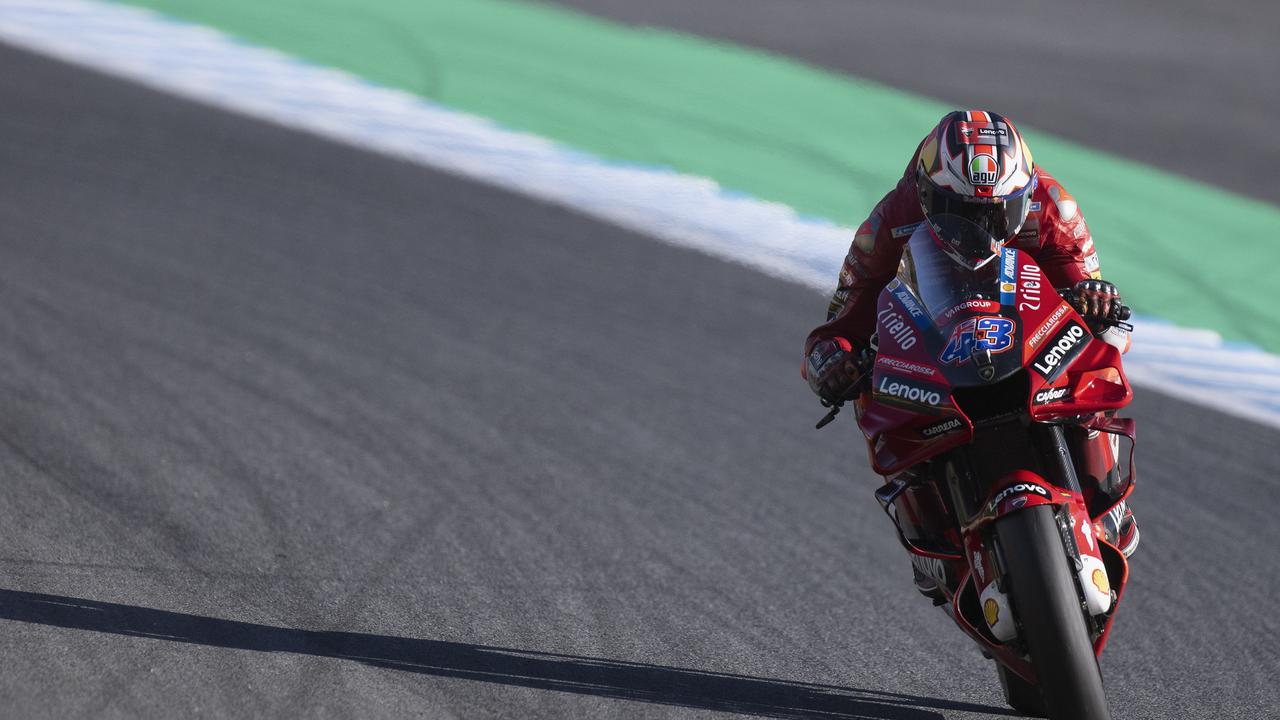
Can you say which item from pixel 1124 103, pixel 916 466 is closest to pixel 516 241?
pixel 916 466

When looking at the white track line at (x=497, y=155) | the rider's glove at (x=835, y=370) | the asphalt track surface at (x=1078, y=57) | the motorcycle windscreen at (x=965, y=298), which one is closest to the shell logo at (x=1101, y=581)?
the motorcycle windscreen at (x=965, y=298)

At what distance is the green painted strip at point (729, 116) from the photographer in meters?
9.85

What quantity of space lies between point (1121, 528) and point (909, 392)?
91 centimetres

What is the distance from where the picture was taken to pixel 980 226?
3.99 meters

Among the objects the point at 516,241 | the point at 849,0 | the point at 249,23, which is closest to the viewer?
the point at 516,241

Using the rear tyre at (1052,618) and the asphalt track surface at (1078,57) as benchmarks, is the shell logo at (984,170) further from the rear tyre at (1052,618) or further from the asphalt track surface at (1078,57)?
the asphalt track surface at (1078,57)

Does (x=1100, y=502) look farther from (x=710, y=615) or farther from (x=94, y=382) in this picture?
(x=94, y=382)

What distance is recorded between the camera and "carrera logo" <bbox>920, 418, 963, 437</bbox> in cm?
385

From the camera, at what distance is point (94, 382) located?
6.65m

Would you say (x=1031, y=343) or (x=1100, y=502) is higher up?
(x=1031, y=343)

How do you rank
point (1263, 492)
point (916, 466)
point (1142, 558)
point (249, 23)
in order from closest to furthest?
1. point (916, 466)
2. point (1142, 558)
3. point (1263, 492)
4. point (249, 23)

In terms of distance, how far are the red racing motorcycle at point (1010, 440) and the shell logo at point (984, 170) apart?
0.41ft

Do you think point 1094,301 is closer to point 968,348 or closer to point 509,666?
point 968,348

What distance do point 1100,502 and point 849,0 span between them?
13.5 metres
